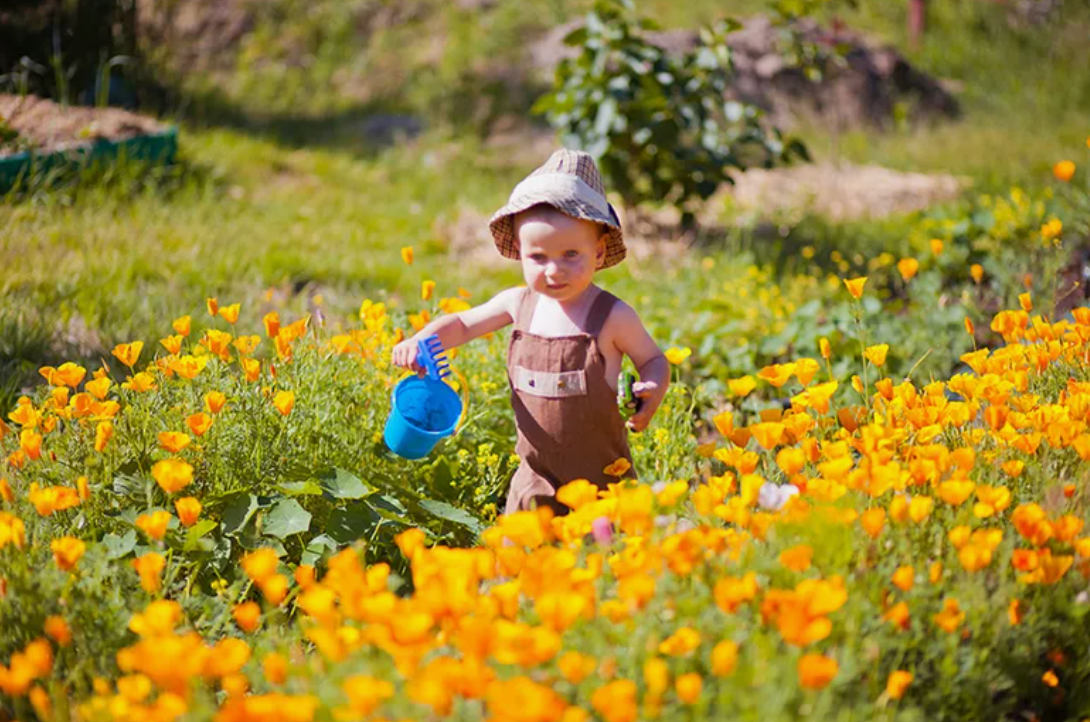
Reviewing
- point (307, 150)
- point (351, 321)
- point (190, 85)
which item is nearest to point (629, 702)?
point (351, 321)

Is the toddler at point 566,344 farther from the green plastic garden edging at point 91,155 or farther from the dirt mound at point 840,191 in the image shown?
the dirt mound at point 840,191

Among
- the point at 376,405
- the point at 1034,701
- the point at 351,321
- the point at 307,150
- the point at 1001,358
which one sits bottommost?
the point at 307,150

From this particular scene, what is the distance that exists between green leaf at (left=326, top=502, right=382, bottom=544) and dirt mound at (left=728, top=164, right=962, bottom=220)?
3.85 m

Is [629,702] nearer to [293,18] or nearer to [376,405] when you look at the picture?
[376,405]

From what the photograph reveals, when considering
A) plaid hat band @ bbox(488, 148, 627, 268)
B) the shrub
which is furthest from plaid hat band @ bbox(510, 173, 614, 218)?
the shrub

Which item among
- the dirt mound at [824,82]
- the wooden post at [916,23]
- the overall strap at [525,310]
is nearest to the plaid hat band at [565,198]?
the overall strap at [525,310]

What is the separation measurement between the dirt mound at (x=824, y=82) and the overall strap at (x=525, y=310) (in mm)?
6939

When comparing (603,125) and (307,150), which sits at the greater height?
(603,125)

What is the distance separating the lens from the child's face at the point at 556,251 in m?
2.40

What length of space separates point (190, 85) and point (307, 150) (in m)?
1.76

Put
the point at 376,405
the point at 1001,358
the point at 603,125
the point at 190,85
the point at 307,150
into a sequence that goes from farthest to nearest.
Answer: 1. the point at 190,85
2. the point at 307,150
3. the point at 603,125
4. the point at 376,405
5. the point at 1001,358

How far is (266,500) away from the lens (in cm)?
250

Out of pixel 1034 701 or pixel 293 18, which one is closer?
pixel 1034 701

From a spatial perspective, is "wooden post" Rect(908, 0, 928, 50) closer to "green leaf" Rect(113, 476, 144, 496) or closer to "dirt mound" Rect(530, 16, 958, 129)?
"dirt mound" Rect(530, 16, 958, 129)
